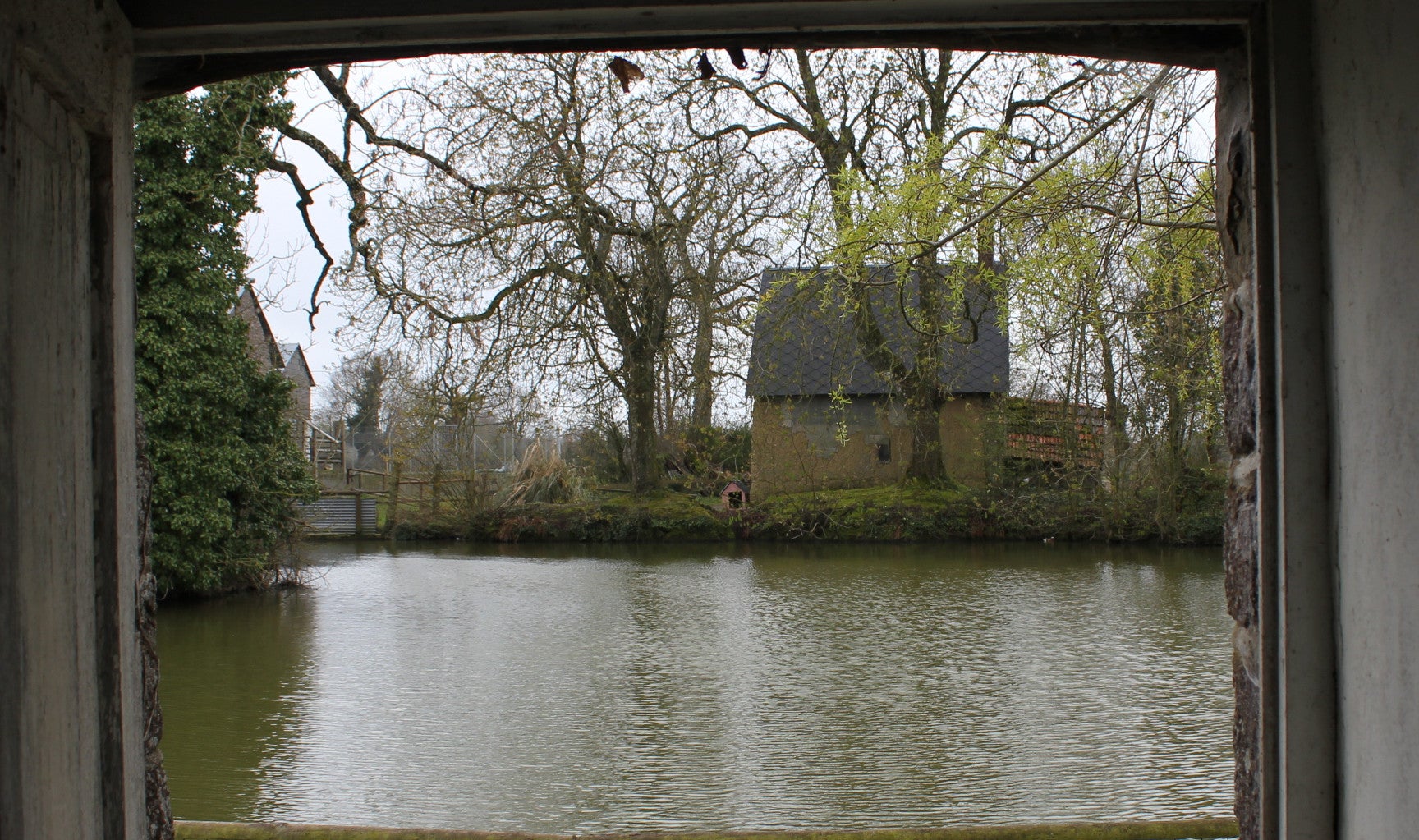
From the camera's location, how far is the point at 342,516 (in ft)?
A: 65.3

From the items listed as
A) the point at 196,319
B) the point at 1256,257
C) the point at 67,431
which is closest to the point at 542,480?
the point at 196,319

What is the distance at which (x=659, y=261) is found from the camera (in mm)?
15812

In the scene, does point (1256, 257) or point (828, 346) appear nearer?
point (1256, 257)

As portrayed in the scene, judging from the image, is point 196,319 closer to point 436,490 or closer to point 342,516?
point 436,490

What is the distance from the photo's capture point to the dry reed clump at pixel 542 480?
18.8 metres

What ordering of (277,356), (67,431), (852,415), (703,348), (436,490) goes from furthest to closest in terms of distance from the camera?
(852,415) → (436,490) → (277,356) → (703,348) → (67,431)

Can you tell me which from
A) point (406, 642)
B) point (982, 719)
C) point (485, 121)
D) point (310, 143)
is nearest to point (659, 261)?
point (485, 121)

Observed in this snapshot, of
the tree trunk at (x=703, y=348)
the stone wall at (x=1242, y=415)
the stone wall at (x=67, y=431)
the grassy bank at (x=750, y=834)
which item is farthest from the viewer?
the tree trunk at (x=703, y=348)

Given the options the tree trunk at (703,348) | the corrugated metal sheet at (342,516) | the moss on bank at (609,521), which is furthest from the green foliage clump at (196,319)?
the corrugated metal sheet at (342,516)

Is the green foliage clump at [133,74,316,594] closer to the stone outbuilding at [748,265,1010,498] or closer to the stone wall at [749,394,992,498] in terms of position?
the stone outbuilding at [748,265,1010,498]

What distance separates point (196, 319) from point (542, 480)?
8.86m

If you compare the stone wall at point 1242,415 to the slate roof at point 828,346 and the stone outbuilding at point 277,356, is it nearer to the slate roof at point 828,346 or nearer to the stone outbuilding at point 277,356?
the slate roof at point 828,346

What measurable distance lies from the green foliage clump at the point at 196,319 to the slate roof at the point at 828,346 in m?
4.99

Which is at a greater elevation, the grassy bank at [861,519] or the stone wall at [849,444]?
the stone wall at [849,444]
